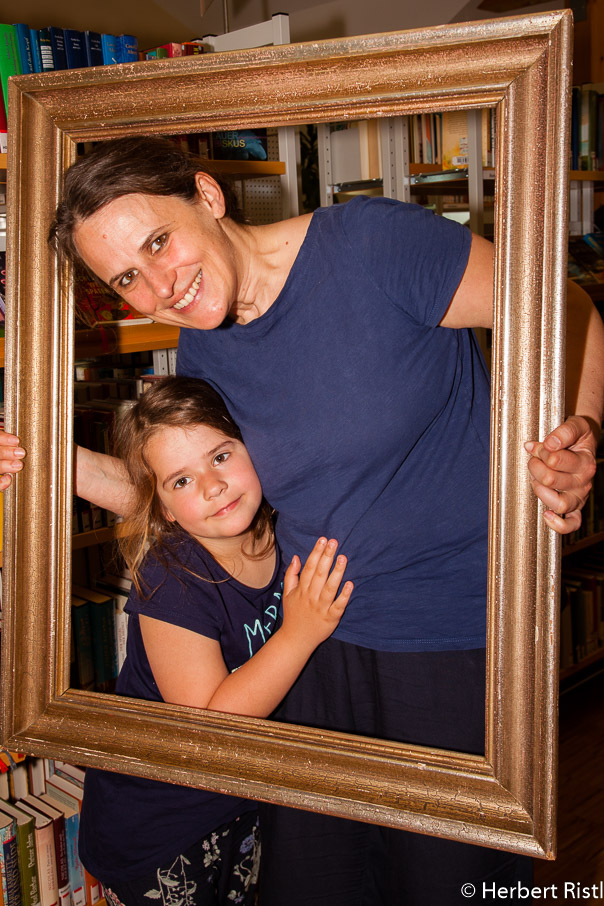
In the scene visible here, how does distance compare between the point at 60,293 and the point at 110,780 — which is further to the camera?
the point at 110,780

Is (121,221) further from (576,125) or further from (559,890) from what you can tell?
(576,125)

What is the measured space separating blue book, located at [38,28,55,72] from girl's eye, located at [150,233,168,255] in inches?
54.2

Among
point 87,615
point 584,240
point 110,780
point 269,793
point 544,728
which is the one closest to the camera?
point 544,728

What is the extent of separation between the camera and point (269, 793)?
1.01 metres

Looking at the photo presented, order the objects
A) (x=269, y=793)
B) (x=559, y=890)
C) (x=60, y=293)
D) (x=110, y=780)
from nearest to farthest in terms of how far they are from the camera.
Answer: (x=269, y=793)
(x=60, y=293)
(x=110, y=780)
(x=559, y=890)

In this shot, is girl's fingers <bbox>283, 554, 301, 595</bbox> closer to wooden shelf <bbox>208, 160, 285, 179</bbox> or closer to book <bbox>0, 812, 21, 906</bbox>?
wooden shelf <bbox>208, 160, 285, 179</bbox>

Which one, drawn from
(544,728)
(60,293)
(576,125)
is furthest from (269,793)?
(576,125)

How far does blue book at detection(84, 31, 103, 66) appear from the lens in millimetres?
2115

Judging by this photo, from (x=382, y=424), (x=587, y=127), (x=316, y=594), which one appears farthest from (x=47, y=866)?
(x=587, y=127)

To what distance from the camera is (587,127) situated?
3.50 meters

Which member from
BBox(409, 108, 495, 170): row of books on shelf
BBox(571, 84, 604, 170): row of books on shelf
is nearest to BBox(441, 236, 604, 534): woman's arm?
BBox(409, 108, 495, 170): row of books on shelf

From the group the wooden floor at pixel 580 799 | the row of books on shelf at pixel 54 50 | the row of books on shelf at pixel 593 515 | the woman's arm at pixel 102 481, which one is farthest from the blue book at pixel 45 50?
the wooden floor at pixel 580 799

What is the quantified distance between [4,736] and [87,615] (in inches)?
8.7

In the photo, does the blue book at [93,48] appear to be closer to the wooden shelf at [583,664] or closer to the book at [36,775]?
the book at [36,775]
